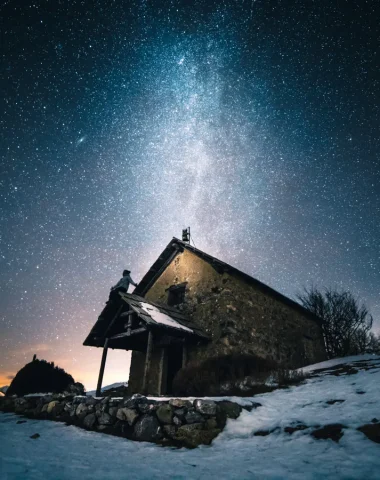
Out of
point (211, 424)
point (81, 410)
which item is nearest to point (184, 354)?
point (81, 410)

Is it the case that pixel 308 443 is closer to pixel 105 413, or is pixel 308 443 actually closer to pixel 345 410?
pixel 345 410

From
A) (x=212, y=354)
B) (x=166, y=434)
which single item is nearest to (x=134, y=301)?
(x=212, y=354)

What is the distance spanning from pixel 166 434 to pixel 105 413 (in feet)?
5.96

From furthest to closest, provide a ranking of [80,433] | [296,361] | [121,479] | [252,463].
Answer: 1. [296,361]
2. [80,433]
3. [252,463]
4. [121,479]

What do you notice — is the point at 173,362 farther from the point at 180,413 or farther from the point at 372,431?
the point at 372,431

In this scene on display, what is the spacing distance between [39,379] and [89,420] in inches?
320

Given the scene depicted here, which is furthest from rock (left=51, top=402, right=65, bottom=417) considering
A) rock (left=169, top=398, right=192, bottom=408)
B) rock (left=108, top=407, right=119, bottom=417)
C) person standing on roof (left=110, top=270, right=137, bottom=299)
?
rock (left=169, top=398, right=192, bottom=408)

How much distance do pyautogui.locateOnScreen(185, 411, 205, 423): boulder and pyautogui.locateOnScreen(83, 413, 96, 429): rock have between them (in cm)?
256

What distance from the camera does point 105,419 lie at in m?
5.88

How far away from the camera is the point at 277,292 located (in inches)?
484

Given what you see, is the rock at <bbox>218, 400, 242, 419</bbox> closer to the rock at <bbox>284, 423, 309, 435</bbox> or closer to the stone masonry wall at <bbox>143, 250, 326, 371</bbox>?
the rock at <bbox>284, 423, 309, 435</bbox>

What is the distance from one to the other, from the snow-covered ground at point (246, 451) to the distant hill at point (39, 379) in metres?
7.23

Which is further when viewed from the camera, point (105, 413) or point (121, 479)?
point (105, 413)

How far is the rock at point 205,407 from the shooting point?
4.91 m
